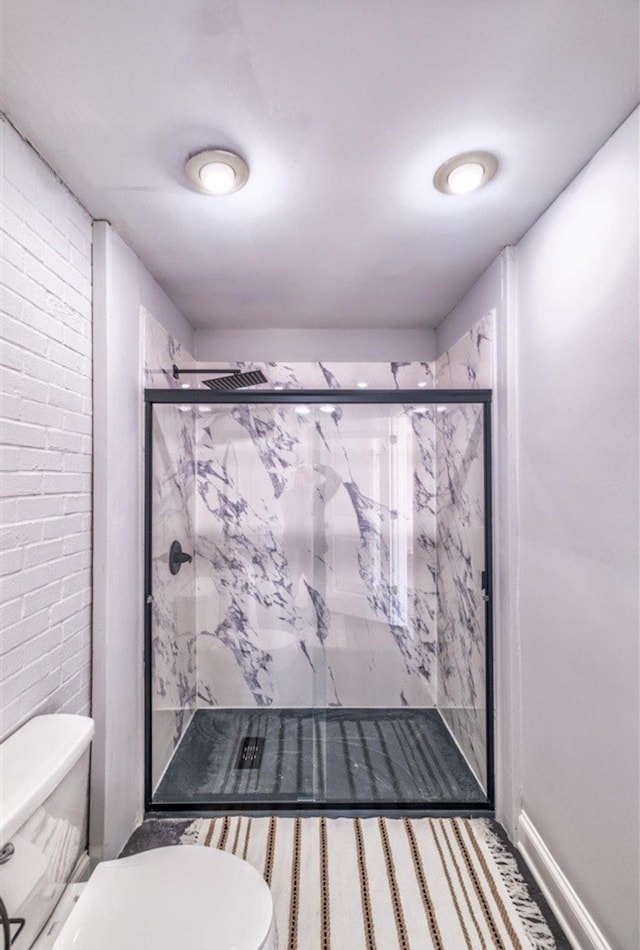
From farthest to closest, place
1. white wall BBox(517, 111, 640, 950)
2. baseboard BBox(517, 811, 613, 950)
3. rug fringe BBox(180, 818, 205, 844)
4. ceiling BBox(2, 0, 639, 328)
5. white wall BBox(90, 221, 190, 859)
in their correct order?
rug fringe BBox(180, 818, 205, 844) < white wall BBox(90, 221, 190, 859) < baseboard BBox(517, 811, 613, 950) < white wall BBox(517, 111, 640, 950) < ceiling BBox(2, 0, 639, 328)

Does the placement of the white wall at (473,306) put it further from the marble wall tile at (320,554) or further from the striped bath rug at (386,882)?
the striped bath rug at (386,882)

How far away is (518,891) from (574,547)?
1.15m

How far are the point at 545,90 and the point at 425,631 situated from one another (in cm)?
209

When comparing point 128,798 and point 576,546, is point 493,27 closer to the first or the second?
point 576,546

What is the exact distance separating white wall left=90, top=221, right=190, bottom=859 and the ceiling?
0.22 meters

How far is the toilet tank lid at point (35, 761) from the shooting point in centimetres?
91

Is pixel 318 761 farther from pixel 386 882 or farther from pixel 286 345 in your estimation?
pixel 286 345

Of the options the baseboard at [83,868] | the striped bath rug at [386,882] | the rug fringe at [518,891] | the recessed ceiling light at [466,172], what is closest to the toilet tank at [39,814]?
the baseboard at [83,868]

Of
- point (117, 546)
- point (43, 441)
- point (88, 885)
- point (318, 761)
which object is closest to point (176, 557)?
point (117, 546)

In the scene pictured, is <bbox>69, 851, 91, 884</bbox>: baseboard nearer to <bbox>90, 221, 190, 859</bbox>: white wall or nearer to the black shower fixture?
<bbox>90, 221, 190, 859</bbox>: white wall

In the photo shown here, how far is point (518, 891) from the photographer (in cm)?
147

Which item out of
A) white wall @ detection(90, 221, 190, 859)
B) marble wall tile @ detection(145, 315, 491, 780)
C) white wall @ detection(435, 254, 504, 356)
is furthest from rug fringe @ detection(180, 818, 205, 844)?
white wall @ detection(435, 254, 504, 356)

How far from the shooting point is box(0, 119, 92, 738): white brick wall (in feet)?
3.72

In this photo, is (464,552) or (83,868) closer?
(83,868)
